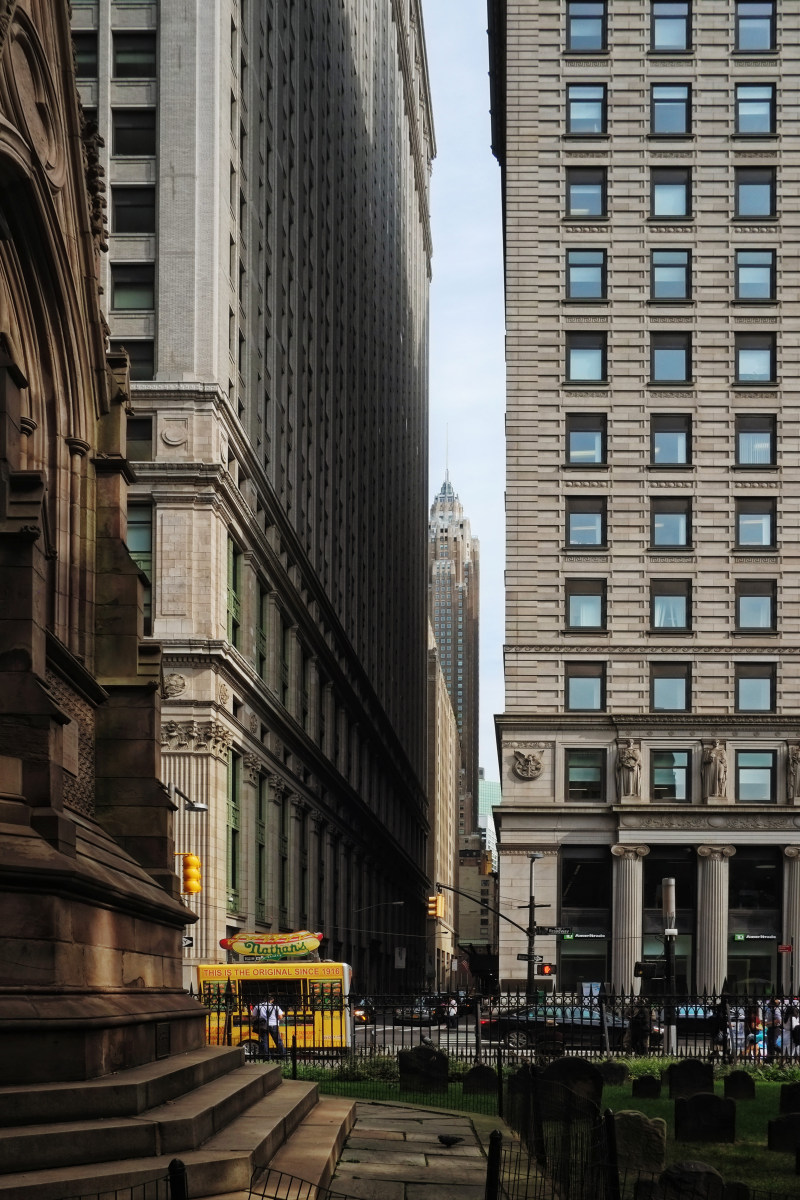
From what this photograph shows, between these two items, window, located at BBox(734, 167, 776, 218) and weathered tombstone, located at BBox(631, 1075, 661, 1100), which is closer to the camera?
weathered tombstone, located at BBox(631, 1075, 661, 1100)

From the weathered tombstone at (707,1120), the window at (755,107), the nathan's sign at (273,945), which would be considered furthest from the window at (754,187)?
the weathered tombstone at (707,1120)

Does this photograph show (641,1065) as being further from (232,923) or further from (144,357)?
(144,357)

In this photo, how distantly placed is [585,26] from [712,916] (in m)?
41.4

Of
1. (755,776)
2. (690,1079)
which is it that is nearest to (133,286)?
(755,776)

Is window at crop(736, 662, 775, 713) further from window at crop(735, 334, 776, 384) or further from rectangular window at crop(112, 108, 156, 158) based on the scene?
rectangular window at crop(112, 108, 156, 158)

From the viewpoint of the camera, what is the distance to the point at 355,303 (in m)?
107

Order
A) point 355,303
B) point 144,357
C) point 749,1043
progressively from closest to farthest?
point 749,1043, point 144,357, point 355,303

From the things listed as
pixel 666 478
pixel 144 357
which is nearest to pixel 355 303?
pixel 666 478

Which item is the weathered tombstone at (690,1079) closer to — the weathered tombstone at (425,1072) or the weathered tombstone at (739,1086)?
the weathered tombstone at (739,1086)

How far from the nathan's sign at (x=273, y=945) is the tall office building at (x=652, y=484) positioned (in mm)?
18481

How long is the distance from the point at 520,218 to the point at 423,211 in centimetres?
11509

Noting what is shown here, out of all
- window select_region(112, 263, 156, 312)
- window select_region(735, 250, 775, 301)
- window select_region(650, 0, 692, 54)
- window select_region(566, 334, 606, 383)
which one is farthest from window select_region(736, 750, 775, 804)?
window select_region(650, 0, 692, 54)

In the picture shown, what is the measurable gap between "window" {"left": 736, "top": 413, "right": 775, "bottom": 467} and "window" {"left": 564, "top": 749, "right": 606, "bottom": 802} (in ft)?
49.4

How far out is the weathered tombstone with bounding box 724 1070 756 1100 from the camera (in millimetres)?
30297
